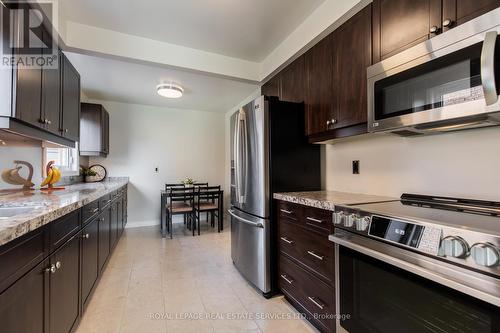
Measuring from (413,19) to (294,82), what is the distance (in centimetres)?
120

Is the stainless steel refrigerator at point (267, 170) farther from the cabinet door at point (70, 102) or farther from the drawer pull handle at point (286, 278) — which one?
the cabinet door at point (70, 102)

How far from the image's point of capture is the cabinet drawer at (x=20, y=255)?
88cm

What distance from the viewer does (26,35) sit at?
147cm

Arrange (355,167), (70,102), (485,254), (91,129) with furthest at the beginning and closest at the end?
1. (91,129)
2. (70,102)
3. (355,167)
4. (485,254)

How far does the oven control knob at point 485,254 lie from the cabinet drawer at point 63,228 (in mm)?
1887

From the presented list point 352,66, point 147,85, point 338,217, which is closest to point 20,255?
point 338,217

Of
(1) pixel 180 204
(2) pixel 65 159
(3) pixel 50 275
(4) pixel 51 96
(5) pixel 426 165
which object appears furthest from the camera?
(1) pixel 180 204

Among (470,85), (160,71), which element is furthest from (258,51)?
(470,85)

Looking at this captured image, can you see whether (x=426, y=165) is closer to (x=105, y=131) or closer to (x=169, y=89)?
(x=169, y=89)

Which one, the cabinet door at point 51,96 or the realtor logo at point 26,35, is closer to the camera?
the realtor logo at point 26,35

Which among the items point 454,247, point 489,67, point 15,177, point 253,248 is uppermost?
point 489,67

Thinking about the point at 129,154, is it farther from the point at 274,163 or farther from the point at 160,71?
the point at 274,163

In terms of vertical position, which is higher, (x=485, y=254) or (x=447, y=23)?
(x=447, y=23)

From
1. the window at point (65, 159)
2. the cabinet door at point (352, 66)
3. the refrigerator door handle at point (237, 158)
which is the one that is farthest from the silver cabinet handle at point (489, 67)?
the window at point (65, 159)
